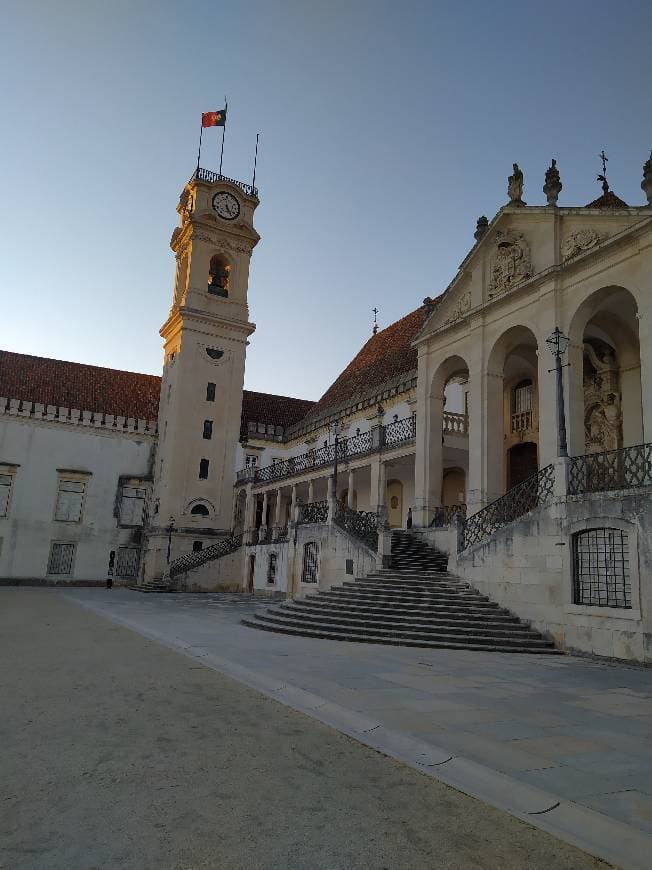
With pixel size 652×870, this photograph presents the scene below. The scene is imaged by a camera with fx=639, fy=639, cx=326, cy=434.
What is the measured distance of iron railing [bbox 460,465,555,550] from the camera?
53.6 ft

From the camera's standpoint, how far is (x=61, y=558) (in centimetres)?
4103

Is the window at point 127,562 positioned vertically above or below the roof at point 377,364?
below

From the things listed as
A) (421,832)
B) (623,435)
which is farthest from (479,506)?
(421,832)

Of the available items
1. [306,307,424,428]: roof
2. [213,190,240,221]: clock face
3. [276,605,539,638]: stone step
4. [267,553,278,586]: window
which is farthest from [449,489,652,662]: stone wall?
[213,190,240,221]: clock face

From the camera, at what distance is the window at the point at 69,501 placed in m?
41.5

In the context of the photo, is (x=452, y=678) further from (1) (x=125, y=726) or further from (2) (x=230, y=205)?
(2) (x=230, y=205)

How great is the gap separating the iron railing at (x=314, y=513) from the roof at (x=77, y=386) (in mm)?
23461

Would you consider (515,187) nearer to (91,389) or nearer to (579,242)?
(579,242)

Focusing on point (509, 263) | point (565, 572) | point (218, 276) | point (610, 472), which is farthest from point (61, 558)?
point (610, 472)

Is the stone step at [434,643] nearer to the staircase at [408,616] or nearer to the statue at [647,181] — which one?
the staircase at [408,616]

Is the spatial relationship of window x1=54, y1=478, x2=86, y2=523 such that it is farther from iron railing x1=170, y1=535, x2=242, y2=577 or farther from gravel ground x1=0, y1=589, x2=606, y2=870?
gravel ground x1=0, y1=589, x2=606, y2=870

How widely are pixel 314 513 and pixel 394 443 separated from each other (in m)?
5.39

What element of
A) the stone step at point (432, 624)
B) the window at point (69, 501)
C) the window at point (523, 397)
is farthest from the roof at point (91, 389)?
the stone step at point (432, 624)

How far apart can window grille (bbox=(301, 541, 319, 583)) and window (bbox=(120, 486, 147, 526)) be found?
2095cm
